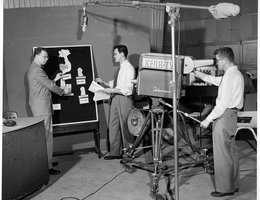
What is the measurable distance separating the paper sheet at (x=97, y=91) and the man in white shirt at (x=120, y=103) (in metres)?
0.11

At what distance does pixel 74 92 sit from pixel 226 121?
2.30 m

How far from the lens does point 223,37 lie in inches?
255

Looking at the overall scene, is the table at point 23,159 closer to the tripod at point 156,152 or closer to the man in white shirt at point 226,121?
the tripod at point 156,152

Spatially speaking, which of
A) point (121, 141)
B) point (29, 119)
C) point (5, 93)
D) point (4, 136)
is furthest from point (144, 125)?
point (5, 93)

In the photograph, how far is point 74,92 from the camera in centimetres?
491

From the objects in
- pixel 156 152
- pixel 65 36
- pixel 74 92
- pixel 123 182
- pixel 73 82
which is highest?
pixel 65 36

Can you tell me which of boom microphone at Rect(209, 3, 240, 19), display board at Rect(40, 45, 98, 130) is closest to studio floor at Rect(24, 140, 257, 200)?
display board at Rect(40, 45, 98, 130)

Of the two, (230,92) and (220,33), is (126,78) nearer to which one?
(230,92)

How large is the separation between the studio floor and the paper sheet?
831 mm

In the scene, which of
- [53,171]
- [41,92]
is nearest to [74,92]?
[41,92]

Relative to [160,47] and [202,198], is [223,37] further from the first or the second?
[202,198]

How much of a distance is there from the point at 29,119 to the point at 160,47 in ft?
11.6

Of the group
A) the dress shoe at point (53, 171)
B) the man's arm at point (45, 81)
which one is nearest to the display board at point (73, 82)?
the man's arm at point (45, 81)

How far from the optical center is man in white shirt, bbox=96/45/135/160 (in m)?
4.67
